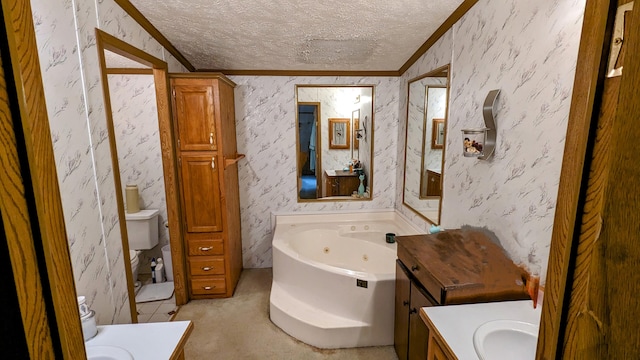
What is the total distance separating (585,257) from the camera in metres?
0.40

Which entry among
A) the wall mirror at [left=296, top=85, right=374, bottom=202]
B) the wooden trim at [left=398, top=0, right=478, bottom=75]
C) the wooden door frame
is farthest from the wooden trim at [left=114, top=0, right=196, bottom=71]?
the wooden trim at [left=398, top=0, right=478, bottom=75]

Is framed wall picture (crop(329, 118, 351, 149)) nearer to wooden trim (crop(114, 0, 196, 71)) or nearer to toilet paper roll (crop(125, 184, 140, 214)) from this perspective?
wooden trim (crop(114, 0, 196, 71))

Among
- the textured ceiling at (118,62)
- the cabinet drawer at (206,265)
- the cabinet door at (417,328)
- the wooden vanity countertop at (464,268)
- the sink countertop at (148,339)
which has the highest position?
the textured ceiling at (118,62)

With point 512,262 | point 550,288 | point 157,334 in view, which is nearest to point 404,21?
point 512,262

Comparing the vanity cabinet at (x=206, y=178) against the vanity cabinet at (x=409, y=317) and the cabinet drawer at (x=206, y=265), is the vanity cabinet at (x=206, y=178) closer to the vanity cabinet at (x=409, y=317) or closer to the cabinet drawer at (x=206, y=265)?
the cabinet drawer at (x=206, y=265)

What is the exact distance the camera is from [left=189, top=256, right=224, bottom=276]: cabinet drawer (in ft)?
8.93

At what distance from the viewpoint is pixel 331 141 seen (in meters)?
4.47

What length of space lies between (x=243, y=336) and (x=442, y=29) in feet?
9.01

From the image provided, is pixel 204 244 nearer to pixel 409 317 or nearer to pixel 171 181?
pixel 171 181

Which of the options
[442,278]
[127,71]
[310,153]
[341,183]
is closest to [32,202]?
[442,278]

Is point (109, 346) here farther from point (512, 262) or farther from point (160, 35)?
point (160, 35)

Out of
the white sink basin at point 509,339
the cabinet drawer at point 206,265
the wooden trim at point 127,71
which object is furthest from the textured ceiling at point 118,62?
the white sink basin at point 509,339

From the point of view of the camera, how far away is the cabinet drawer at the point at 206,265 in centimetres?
272

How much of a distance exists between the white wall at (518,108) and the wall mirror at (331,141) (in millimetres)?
2041
